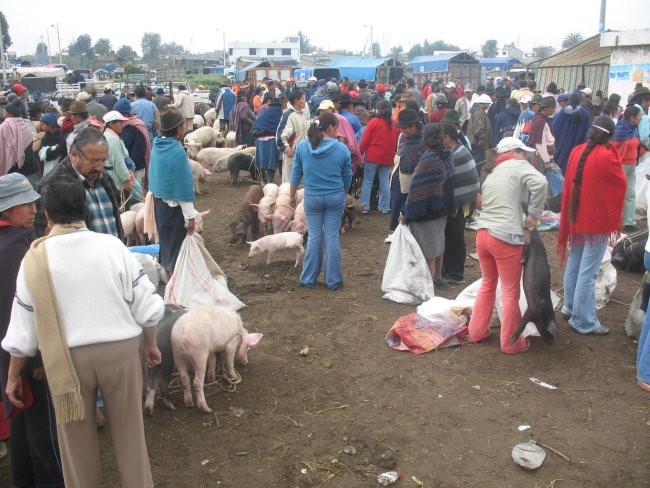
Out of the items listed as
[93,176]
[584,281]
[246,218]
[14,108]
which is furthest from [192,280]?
[14,108]

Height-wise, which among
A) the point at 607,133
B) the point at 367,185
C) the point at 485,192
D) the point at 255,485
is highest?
the point at 607,133

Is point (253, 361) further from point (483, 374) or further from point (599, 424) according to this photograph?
point (599, 424)

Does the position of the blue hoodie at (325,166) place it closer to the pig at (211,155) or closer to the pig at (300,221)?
the pig at (300,221)

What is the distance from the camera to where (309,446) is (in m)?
4.17

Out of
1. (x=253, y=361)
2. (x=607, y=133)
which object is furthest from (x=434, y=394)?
(x=607, y=133)

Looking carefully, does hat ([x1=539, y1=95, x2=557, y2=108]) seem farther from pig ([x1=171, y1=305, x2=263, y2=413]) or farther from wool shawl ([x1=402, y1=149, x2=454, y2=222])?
pig ([x1=171, y1=305, x2=263, y2=413])

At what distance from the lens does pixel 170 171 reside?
18.6 ft

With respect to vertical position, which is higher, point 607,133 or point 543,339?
point 607,133

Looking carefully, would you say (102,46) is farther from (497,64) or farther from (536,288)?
(536,288)

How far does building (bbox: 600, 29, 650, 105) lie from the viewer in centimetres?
1680

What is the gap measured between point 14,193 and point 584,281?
4.77 metres

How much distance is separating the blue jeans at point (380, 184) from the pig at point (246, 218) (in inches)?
75.0

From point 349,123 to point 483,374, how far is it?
599 centimetres

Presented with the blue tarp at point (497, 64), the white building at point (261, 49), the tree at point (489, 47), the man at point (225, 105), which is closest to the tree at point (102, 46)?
the white building at point (261, 49)
